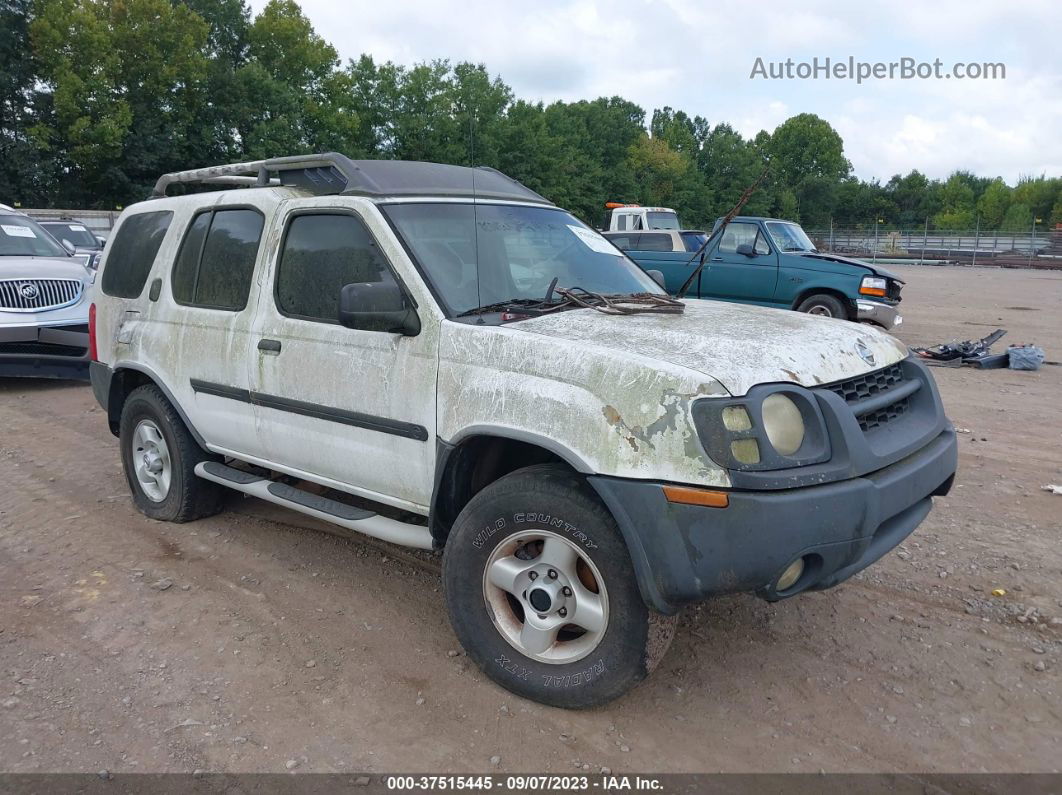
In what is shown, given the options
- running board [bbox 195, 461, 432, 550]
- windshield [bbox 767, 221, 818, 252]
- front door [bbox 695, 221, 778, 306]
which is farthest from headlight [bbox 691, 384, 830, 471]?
windshield [bbox 767, 221, 818, 252]

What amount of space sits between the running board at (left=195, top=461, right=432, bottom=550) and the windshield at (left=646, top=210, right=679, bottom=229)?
66.0 ft

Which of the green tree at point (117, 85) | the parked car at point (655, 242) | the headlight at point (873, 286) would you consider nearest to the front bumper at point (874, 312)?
the headlight at point (873, 286)

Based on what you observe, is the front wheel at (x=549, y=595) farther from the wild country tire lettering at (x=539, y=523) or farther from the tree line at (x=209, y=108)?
the tree line at (x=209, y=108)

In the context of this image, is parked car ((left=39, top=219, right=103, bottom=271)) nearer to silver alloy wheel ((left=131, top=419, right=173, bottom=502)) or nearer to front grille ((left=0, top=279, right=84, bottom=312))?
front grille ((left=0, top=279, right=84, bottom=312))

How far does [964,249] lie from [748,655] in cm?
5792

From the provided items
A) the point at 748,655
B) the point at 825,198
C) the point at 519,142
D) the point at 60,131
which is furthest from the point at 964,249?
the point at 748,655

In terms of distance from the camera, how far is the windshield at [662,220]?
23.5 meters

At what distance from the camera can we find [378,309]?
335cm

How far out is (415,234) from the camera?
145 inches

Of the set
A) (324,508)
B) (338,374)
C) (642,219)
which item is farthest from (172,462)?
(642,219)

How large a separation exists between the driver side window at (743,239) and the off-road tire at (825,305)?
3.22 feet

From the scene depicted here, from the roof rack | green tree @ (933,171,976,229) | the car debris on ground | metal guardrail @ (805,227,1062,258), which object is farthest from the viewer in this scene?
green tree @ (933,171,976,229)

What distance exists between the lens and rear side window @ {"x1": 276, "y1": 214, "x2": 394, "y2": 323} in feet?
12.3

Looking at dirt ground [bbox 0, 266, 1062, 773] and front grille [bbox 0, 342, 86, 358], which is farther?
front grille [bbox 0, 342, 86, 358]
